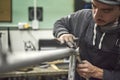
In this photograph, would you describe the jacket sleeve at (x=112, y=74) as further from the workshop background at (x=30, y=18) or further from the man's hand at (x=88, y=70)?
the workshop background at (x=30, y=18)

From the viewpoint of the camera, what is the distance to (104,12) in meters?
1.11

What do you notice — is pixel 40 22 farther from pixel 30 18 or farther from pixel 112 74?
pixel 112 74

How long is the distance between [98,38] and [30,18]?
1729 millimetres

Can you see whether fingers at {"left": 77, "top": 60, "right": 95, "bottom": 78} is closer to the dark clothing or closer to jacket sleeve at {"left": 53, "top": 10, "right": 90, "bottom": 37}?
the dark clothing

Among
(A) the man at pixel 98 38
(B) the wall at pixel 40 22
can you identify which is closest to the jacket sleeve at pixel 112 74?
(A) the man at pixel 98 38

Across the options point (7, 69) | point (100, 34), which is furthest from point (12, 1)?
point (7, 69)

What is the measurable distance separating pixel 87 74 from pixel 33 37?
1.90 m

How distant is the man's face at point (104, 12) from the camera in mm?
1089

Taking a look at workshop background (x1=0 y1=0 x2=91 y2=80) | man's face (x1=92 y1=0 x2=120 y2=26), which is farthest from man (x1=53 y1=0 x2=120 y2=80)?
workshop background (x1=0 y1=0 x2=91 y2=80)

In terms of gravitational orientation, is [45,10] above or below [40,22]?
above

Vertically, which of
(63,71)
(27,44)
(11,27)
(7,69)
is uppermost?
(7,69)

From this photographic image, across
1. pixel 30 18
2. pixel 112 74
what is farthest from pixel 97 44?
pixel 30 18

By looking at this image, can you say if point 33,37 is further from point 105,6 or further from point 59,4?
point 105,6

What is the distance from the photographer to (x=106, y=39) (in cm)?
133
